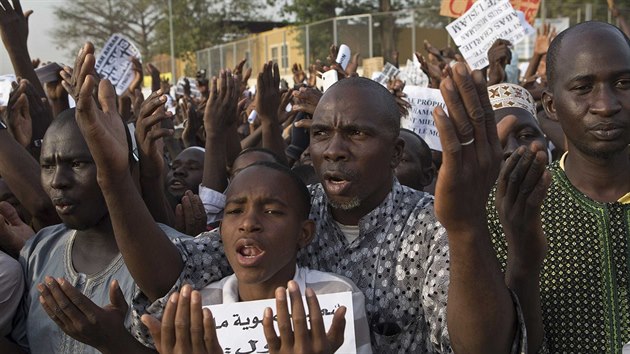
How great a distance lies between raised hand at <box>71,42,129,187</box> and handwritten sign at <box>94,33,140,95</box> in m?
A: 5.04

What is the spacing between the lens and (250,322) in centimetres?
238

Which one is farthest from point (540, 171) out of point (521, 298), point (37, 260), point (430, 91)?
point (430, 91)

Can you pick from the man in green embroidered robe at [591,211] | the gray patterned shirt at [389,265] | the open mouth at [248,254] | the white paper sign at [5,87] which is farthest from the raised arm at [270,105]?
the white paper sign at [5,87]

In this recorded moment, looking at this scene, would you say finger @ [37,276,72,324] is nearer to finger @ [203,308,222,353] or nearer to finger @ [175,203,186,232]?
finger @ [203,308,222,353]

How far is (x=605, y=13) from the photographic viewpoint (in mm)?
27984

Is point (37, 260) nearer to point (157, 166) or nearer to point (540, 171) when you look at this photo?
point (157, 166)

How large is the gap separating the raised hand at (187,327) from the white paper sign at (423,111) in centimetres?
338

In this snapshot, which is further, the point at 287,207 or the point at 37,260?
the point at 37,260

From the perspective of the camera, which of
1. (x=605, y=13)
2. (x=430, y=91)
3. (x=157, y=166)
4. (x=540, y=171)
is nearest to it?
(x=540, y=171)

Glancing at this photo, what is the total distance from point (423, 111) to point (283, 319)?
3.56m

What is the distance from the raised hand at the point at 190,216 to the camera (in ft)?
11.4

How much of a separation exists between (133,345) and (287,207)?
0.66 meters

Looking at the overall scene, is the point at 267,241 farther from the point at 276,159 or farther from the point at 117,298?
the point at 276,159

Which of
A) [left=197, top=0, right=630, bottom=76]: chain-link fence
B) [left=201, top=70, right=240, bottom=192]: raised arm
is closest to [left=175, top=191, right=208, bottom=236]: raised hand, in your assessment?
[left=201, top=70, right=240, bottom=192]: raised arm
